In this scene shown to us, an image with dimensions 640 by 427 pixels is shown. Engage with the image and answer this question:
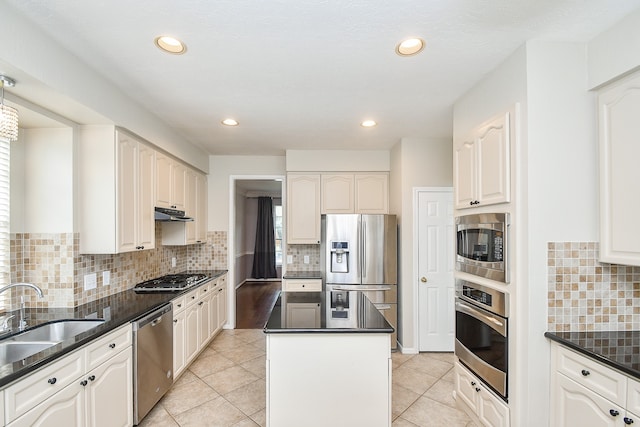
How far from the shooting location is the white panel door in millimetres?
3816

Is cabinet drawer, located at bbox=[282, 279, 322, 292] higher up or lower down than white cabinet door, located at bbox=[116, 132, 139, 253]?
lower down

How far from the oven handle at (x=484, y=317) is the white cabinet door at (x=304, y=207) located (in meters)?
2.29

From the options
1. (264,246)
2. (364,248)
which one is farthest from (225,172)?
(264,246)

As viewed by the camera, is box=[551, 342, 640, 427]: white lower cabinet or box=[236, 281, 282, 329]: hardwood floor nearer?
box=[551, 342, 640, 427]: white lower cabinet

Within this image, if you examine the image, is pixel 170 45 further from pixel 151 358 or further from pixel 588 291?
pixel 588 291

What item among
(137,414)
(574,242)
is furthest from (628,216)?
(137,414)

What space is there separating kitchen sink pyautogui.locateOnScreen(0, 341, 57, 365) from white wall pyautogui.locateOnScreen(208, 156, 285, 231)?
2996 millimetres

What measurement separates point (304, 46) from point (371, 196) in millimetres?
2801

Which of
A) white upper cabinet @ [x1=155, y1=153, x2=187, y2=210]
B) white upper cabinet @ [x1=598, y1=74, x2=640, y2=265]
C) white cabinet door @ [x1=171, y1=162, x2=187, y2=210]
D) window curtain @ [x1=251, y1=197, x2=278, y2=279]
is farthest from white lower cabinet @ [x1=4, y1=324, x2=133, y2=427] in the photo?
window curtain @ [x1=251, y1=197, x2=278, y2=279]

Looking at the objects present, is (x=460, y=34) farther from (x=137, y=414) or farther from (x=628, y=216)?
(x=137, y=414)

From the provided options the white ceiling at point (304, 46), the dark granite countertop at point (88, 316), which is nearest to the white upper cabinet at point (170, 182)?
the white ceiling at point (304, 46)

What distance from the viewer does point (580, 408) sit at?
1.66 metres

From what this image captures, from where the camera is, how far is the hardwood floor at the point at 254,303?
5.06m

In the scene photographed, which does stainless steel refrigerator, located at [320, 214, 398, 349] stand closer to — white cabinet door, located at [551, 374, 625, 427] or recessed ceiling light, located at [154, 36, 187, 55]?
white cabinet door, located at [551, 374, 625, 427]
